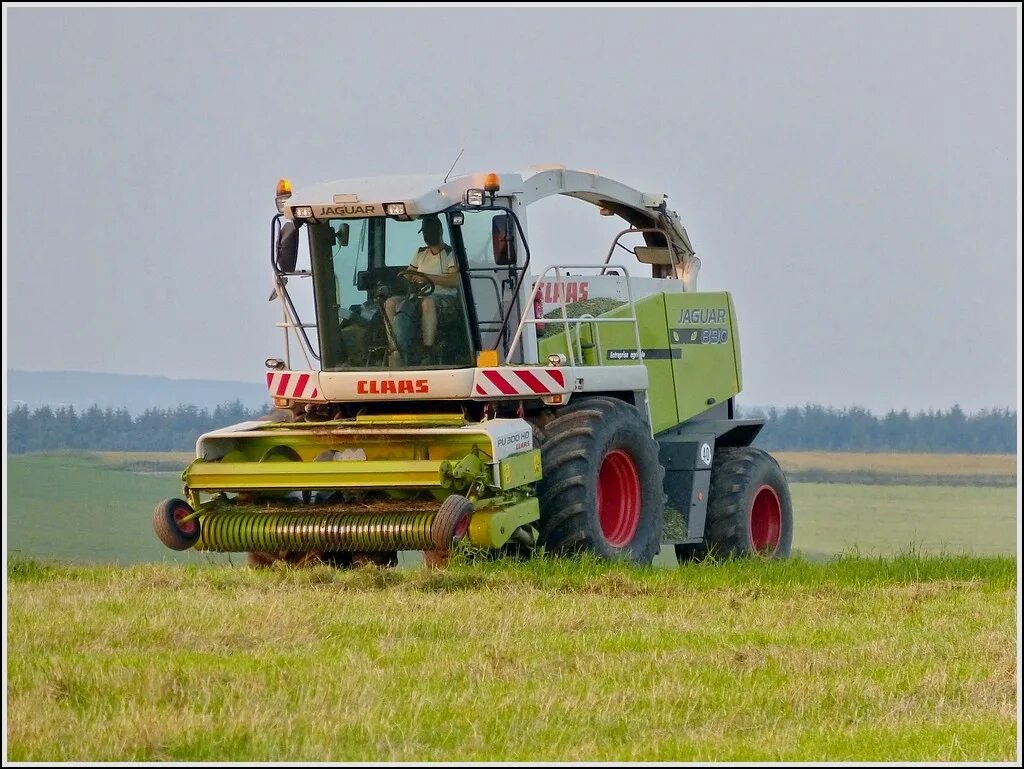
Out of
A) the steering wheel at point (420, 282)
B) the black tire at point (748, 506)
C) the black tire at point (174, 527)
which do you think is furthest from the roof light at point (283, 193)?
the black tire at point (748, 506)

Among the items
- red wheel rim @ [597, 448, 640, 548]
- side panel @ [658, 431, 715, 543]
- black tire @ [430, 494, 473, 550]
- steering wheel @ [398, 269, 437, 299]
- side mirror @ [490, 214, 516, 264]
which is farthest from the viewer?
side panel @ [658, 431, 715, 543]

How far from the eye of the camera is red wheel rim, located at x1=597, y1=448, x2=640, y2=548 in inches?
545

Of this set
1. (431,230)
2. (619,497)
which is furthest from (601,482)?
(431,230)

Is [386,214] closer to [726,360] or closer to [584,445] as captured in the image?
[584,445]

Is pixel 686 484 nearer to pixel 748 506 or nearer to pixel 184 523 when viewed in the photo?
pixel 748 506

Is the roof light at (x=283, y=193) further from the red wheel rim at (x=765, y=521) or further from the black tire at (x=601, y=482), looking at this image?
the red wheel rim at (x=765, y=521)

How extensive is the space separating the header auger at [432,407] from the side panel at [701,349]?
893mm

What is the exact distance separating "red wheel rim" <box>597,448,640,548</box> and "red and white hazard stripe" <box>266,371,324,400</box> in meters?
2.23

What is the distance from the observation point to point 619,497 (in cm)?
1400

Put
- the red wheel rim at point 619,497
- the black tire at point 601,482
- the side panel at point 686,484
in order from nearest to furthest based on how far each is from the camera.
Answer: the black tire at point 601,482
the red wheel rim at point 619,497
the side panel at point 686,484

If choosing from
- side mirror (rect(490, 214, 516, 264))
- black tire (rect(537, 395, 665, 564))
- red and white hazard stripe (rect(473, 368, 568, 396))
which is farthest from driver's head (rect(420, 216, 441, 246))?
black tire (rect(537, 395, 665, 564))

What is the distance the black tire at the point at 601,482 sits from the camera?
1297 centimetres

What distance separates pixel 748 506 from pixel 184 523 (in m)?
5.22

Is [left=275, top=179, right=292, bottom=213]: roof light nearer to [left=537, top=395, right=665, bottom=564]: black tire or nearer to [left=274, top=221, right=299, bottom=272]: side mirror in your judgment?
[left=274, top=221, right=299, bottom=272]: side mirror
